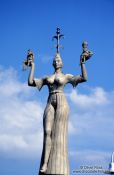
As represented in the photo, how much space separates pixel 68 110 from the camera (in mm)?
14164

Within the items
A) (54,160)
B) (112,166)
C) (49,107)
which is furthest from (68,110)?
(112,166)

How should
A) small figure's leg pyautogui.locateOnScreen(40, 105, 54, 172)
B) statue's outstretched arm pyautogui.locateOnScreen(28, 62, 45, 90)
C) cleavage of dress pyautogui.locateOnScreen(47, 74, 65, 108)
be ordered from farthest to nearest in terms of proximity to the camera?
statue's outstretched arm pyautogui.locateOnScreen(28, 62, 45, 90) → cleavage of dress pyautogui.locateOnScreen(47, 74, 65, 108) → small figure's leg pyautogui.locateOnScreen(40, 105, 54, 172)

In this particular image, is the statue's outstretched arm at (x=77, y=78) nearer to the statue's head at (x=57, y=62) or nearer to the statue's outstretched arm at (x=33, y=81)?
the statue's head at (x=57, y=62)

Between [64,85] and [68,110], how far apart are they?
84cm

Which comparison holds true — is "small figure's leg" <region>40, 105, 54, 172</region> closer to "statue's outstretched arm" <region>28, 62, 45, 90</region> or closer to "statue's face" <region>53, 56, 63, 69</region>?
"statue's outstretched arm" <region>28, 62, 45, 90</region>

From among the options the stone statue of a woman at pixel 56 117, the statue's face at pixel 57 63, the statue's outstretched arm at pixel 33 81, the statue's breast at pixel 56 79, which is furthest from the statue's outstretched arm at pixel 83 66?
the statue's outstretched arm at pixel 33 81

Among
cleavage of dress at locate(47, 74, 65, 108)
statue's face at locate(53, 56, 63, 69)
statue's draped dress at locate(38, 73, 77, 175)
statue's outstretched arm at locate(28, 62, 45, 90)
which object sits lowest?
statue's draped dress at locate(38, 73, 77, 175)

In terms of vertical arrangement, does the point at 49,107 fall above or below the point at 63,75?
below

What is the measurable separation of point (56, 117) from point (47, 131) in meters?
0.53

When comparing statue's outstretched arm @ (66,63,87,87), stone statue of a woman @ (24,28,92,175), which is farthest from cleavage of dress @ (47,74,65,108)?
statue's outstretched arm @ (66,63,87,87)

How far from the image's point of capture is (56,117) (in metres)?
14.0

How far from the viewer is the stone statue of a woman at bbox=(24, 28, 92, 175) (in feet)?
44.4

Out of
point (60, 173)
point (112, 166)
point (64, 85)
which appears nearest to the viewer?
point (60, 173)

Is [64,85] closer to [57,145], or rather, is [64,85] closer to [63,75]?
[63,75]
